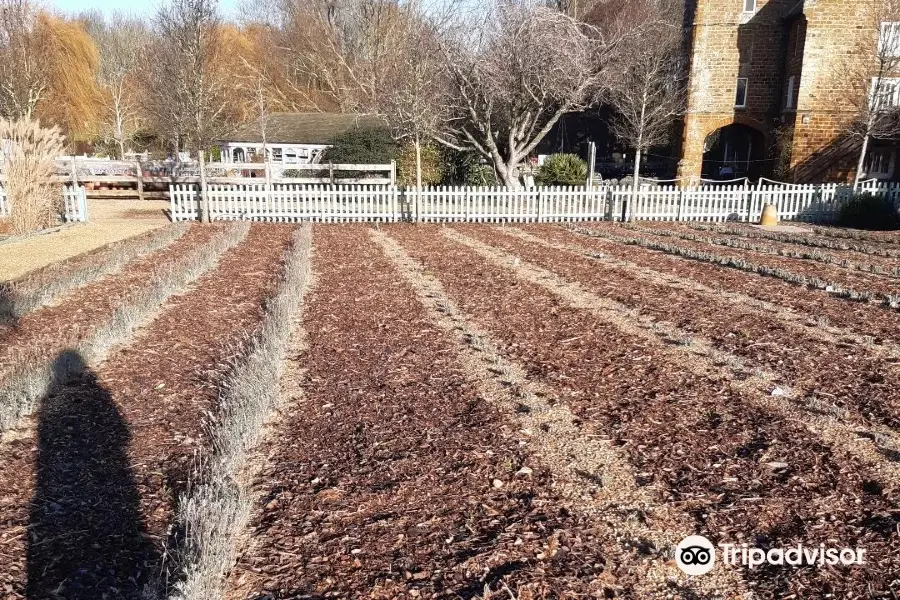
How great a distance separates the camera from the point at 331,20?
160 ft

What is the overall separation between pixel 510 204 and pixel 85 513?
15418 millimetres

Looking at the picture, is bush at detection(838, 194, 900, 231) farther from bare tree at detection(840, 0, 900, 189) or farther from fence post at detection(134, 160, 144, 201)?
fence post at detection(134, 160, 144, 201)

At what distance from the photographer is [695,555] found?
2.88 m

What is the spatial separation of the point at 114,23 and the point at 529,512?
6416cm

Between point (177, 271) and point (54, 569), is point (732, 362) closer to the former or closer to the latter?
point (54, 569)

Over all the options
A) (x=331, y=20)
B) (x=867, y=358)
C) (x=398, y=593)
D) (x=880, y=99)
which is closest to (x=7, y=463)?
(x=398, y=593)

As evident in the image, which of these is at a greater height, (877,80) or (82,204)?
(877,80)

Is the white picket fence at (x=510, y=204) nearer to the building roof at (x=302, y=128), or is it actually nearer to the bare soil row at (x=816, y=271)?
the bare soil row at (x=816, y=271)

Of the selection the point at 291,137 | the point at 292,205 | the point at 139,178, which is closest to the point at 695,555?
the point at 292,205

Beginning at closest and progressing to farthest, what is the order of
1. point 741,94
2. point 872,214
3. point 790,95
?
point 872,214, point 790,95, point 741,94

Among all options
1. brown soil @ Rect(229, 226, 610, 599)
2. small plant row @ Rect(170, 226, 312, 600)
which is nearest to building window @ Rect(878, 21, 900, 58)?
brown soil @ Rect(229, 226, 610, 599)

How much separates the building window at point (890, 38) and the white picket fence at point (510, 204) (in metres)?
4.72

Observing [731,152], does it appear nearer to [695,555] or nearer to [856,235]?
[856,235]

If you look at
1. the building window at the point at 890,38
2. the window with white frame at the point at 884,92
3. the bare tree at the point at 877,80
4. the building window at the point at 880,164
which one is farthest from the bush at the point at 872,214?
the building window at the point at 880,164
